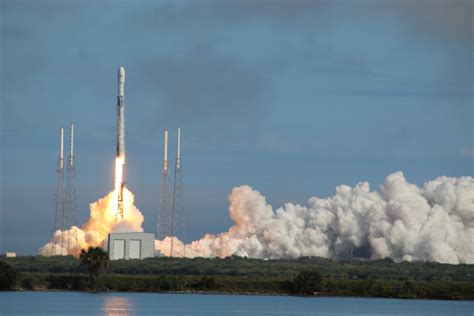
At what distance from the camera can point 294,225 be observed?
16188cm

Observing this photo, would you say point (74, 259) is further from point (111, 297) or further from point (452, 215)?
point (452, 215)

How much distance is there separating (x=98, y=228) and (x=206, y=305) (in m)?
28.1

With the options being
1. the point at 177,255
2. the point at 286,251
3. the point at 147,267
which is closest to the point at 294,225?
the point at 286,251

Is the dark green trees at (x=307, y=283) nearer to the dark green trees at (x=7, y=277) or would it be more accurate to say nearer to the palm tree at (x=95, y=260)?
the palm tree at (x=95, y=260)

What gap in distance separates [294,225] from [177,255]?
13.9 metres

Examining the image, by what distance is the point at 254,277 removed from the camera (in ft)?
452

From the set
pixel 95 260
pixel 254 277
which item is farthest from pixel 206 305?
pixel 254 277

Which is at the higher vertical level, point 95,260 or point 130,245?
point 130,245

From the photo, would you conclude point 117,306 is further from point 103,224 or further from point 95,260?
point 103,224

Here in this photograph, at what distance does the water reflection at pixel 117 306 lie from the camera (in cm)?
11244

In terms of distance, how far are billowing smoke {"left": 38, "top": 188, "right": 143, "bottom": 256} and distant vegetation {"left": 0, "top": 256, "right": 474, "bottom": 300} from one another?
116 inches

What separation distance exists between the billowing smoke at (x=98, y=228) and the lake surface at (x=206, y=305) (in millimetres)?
9029

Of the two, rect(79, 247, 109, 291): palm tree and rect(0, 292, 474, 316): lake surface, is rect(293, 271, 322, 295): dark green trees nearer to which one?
rect(0, 292, 474, 316): lake surface

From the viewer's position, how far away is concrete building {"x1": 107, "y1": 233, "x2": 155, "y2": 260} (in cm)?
14635
